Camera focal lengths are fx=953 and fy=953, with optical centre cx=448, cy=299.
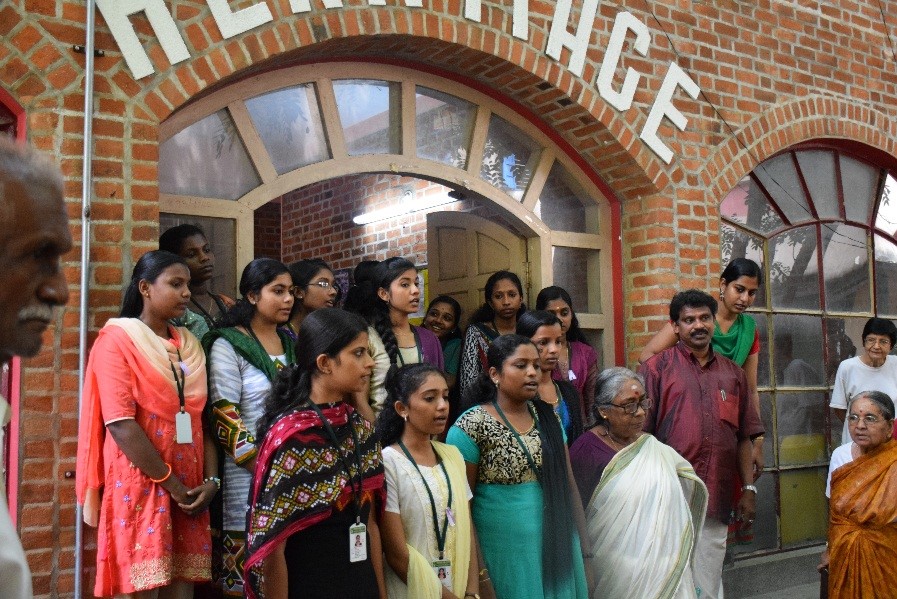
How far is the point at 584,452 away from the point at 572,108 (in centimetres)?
192

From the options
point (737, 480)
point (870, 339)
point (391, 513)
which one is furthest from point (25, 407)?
point (870, 339)

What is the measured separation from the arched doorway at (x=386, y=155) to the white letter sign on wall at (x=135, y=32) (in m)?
0.39

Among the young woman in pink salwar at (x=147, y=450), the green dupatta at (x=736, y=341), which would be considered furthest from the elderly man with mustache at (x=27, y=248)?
the green dupatta at (x=736, y=341)

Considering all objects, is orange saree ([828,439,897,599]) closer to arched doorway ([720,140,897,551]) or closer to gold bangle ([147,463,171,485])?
arched doorway ([720,140,897,551])

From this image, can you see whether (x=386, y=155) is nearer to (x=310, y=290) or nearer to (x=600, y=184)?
(x=310, y=290)

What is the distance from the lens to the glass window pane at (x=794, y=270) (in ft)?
20.1

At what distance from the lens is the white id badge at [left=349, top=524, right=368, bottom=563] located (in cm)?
275

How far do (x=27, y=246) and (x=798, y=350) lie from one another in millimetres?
5869

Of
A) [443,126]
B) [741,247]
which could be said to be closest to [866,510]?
[741,247]

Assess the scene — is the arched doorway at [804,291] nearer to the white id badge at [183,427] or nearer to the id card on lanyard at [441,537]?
the id card on lanyard at [441,537]

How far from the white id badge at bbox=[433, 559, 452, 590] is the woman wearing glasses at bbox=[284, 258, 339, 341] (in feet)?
4.07

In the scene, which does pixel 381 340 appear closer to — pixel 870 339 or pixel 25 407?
pixel 25 407

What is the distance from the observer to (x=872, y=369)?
5.85 meters

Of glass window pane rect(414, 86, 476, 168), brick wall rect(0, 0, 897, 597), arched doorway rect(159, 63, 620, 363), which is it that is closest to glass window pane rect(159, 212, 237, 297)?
arched doorway rect(159, 63, 620, 363)
